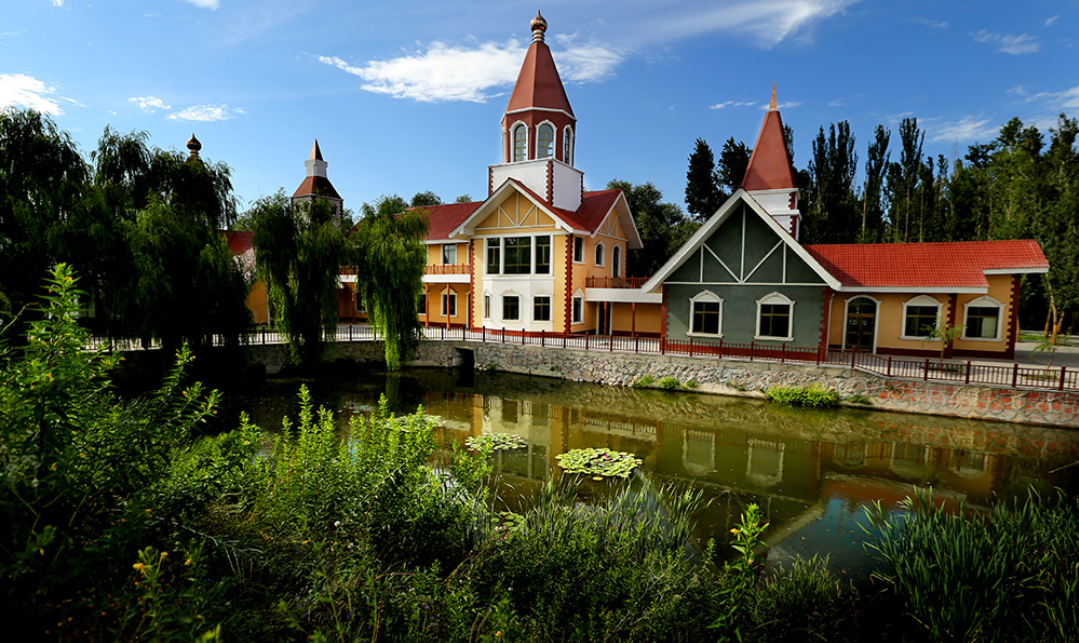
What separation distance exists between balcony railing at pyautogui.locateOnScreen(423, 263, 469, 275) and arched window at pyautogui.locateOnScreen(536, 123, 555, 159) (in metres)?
6.31

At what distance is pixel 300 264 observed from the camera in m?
16.5

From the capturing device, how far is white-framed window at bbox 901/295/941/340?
1770cm

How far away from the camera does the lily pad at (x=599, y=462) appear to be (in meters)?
9.84

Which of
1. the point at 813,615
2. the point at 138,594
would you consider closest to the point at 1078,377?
the point at 813,615

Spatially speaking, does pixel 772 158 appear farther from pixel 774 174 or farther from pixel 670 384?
pixel 670 384

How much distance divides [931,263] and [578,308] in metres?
13.1

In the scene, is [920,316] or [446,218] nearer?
[920,316]

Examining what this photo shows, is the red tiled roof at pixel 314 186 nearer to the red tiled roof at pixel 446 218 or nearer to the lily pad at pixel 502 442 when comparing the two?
the red tiled roof at pixel 446 218

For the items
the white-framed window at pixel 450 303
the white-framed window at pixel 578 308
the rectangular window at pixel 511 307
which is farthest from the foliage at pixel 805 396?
the white-framed window at pixel 450 303

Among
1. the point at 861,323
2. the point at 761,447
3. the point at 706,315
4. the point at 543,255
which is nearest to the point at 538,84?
the point at 543,255

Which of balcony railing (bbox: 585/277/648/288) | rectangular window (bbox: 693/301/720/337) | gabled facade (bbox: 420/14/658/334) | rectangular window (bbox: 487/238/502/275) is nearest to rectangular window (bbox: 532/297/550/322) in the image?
gabled facade (bbox: 420/14/658/334)

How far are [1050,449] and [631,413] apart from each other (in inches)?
356

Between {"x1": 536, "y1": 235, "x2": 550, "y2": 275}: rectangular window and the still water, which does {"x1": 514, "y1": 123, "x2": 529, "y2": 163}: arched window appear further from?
the still water

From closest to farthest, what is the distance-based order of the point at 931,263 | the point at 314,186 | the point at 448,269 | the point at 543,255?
1. the point at 931,263
2. the point at 543,255
3. the point at 448,269
4. the point at 314,186
